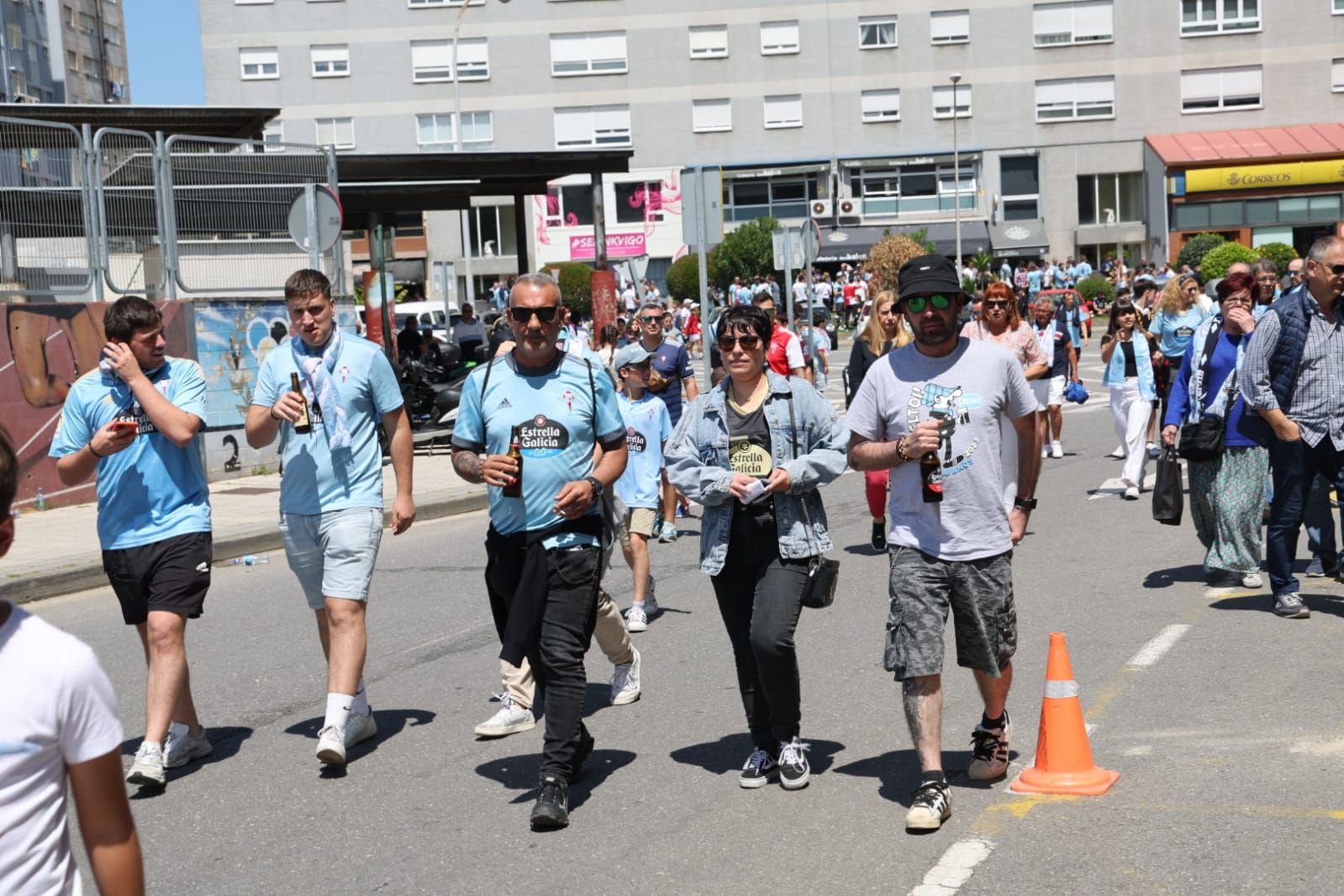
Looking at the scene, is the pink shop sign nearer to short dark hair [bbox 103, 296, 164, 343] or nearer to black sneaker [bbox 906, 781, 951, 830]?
short dark hair [bbox 103, 296, 164, 343]

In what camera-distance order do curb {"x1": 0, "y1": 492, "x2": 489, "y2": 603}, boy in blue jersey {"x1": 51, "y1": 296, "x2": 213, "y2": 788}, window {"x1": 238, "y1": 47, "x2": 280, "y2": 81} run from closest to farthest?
boy in blue jersey {"x1": 51, "y1": 296, "x2": 213, "y2": 788}, curb {"x1": 0, "y1": 492, "x2": 489, "y2": 603}, window {"x1": 238, "y1": 47, "x2": 280, "y2": 81}

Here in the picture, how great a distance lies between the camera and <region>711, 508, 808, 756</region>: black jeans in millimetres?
5527

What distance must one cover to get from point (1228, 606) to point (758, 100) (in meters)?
54.0

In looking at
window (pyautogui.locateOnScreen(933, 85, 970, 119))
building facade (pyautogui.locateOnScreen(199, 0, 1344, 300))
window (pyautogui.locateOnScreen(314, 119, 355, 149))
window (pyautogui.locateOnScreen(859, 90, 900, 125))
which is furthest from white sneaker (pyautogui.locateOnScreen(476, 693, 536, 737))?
window (pyautogui.locateOnScreen(314, 119, 355, 149))

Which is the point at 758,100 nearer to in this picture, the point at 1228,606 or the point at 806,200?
the point at 806,200

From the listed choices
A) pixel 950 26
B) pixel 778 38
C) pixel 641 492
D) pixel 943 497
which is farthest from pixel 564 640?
pixel 950 26

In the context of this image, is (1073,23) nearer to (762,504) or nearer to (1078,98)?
(1078,98)

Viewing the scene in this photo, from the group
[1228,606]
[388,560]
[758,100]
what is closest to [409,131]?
[758,100]

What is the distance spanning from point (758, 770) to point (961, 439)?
1447 mm

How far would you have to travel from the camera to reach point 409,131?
62.1m

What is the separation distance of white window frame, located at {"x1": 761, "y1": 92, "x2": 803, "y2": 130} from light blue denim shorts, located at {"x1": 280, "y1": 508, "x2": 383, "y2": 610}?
56157 mm

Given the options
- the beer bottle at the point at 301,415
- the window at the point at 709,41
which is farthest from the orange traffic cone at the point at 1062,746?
the window at the point at 709,41

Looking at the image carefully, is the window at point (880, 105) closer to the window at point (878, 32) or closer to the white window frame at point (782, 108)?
the window at point (878, 32)

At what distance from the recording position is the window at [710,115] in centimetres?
6105
